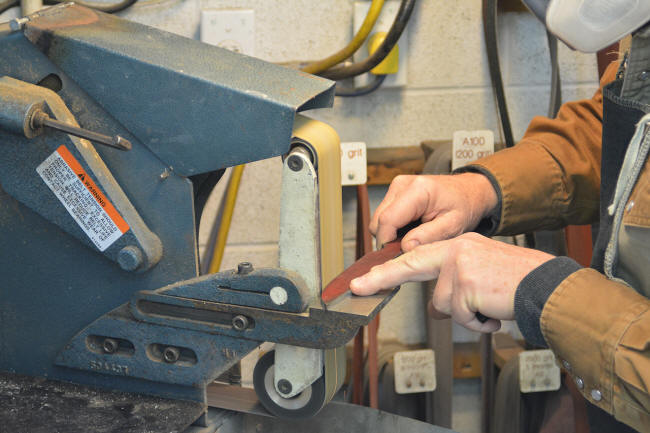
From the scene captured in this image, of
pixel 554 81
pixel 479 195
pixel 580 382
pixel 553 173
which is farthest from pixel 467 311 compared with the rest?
pixel 554 81

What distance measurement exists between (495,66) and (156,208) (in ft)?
3.45

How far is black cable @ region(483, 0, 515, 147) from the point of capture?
154 centimetres

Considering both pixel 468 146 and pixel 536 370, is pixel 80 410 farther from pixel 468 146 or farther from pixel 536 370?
pixel 536 370

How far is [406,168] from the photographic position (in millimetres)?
1665

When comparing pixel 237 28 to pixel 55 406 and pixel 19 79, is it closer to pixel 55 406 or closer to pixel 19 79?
pixel 19 79

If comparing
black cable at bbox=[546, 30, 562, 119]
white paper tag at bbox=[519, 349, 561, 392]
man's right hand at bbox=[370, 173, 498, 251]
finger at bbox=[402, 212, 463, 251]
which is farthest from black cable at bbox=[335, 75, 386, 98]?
white paper tag at bbox=[519, 349, 561, 392]

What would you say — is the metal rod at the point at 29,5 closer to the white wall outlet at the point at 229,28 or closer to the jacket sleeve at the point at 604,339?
the white wall outlet at the point at 229,28

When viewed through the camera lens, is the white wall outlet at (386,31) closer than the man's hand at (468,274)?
No

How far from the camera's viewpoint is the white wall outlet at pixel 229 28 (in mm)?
1581

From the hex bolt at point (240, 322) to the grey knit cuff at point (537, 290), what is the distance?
320 mm

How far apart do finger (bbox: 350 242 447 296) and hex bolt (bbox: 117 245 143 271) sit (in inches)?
10.0

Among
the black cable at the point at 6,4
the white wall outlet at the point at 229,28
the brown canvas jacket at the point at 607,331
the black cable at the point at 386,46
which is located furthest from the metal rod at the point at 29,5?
the brown canvas jacket at the point at 607,331

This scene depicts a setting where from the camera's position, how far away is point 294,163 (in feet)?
2.43

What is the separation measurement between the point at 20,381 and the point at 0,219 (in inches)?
8.4
